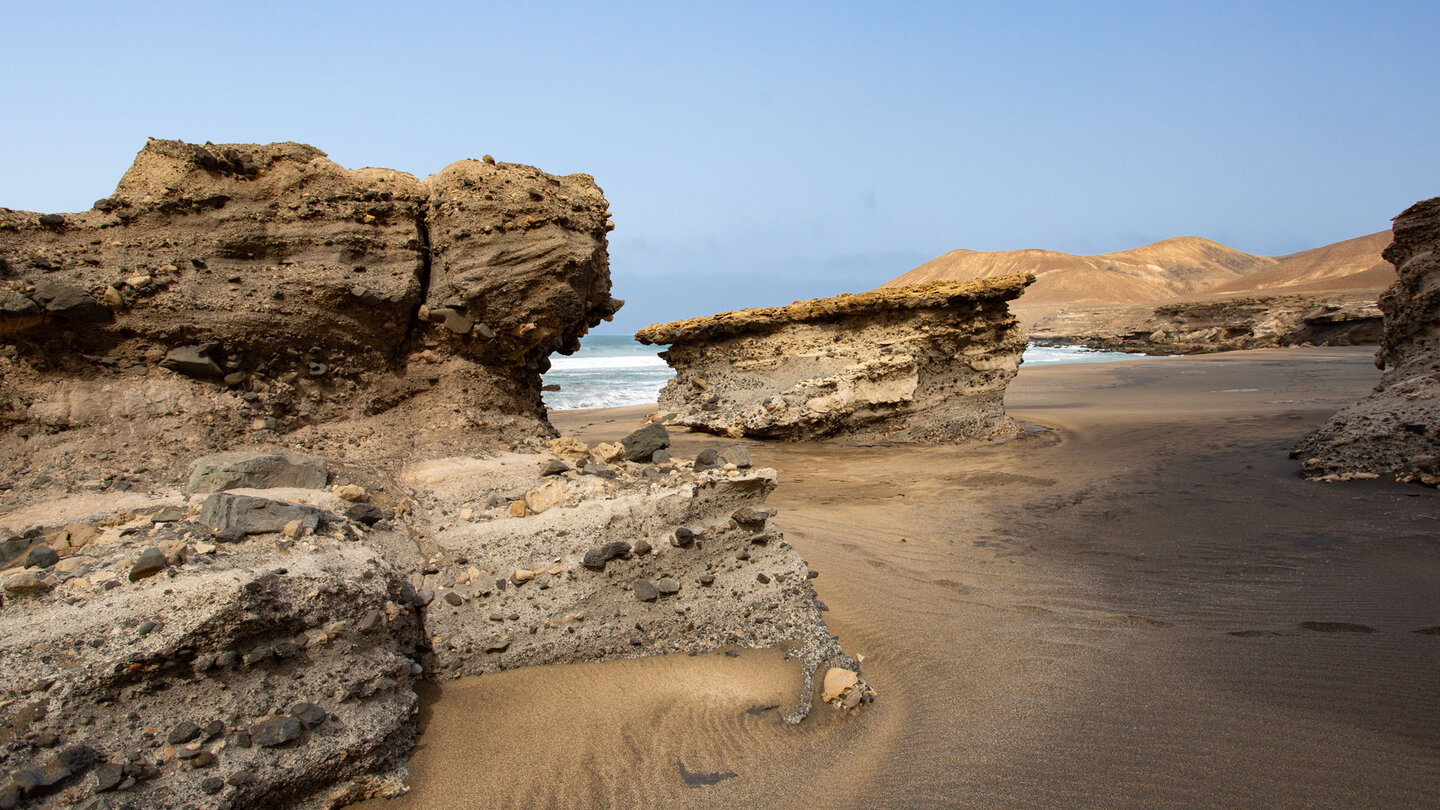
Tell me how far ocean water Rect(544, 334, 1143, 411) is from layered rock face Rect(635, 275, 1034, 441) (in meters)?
2.07

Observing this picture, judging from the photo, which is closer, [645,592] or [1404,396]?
[645,592]

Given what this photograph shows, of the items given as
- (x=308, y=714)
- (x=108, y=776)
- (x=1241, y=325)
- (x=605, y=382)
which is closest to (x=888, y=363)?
(x=308, y=714)

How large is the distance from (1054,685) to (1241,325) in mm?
42139

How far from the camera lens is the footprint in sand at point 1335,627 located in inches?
134

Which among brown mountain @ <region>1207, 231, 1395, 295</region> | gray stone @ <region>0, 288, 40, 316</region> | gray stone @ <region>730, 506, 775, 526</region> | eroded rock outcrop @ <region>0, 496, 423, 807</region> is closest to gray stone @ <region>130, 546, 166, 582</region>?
eroded rock outcrop @ <region>0, 496, 423, 807</region>

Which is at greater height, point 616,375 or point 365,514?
point 616,375

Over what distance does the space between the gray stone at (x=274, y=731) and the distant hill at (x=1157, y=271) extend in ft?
170

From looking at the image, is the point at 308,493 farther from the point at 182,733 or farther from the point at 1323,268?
the point at 1323,268

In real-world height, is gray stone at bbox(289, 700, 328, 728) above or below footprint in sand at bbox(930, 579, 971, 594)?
above

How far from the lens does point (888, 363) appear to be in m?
10.5

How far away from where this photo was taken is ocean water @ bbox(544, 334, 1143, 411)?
72.7 feet

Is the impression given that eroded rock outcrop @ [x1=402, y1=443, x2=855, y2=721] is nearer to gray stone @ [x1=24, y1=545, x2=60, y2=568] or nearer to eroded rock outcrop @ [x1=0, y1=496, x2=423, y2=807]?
eroded rock outcrop @ [x1=0, y1=496, x2=423, y2=807]

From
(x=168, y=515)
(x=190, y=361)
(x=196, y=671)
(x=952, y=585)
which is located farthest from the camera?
(x=952, y=585)

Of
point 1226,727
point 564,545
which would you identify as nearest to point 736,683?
point 564,545
